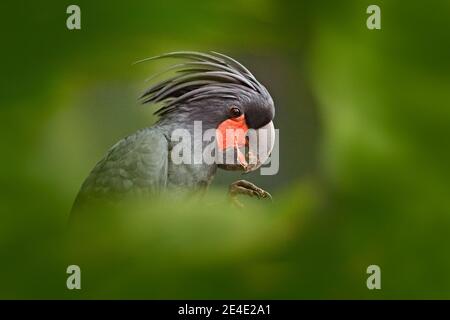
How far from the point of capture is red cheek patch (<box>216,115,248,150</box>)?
1.66 metres

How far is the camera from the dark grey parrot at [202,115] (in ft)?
5.28

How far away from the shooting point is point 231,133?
166 centimetres

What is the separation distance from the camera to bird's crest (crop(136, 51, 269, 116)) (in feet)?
5.38

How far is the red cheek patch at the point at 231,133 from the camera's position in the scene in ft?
5.43

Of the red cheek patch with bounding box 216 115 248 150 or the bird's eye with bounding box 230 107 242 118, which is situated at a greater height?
the bird's eye with bounding box 230 107 242 118

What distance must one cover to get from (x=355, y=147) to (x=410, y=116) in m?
0.16

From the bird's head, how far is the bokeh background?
0.03 meters

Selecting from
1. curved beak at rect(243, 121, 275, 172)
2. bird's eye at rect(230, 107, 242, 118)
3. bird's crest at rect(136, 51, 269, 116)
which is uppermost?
bird's crest at rect(136, 51, 269, 116)

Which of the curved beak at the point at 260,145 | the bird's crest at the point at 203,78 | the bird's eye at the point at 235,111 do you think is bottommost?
the curved beak at the point at 260,145

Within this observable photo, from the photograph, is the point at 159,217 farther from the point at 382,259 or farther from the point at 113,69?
the point at 382,259

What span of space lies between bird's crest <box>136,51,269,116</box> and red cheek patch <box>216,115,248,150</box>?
2.5 inches

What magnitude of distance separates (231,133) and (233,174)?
4.2 inches

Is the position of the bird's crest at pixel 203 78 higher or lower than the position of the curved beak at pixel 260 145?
higher

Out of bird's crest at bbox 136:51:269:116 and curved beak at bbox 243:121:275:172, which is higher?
bird's crest at bbox 136:51:269:116
